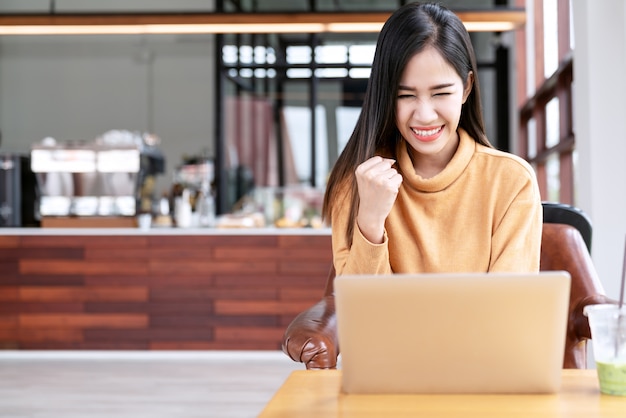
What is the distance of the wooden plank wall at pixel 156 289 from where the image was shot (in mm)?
5312

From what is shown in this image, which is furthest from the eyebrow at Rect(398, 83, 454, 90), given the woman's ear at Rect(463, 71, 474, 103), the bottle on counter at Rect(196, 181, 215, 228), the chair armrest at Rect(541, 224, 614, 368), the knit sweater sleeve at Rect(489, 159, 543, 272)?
the bottle on counter at Rect(196, 181, 215, 228)

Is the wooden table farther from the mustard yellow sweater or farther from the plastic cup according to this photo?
the mustard yellow sweater

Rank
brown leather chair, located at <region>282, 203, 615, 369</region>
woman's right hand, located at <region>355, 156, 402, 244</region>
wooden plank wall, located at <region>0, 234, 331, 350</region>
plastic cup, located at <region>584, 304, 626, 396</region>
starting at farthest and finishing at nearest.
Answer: wooden plank wall, located at <region>0, 234, 331, 350</region> < brown leather chair, located at <region>282, 203, 615, 369</region> < woman's right hand, located at <region>355, 156, 402, 244</region> < plastic cup, located at <region>584, 304, 626, 396</region>

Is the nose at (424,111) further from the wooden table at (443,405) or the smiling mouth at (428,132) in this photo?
the wooden table at (443,405)

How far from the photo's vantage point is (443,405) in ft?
3.39

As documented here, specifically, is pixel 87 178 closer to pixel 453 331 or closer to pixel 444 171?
pixel 444 171

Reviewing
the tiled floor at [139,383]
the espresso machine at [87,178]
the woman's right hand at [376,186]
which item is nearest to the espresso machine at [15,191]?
the espresso machine at [87,178]

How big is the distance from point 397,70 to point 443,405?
791 millimetres

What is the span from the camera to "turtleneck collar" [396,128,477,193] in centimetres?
174

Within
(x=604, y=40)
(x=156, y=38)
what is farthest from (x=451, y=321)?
(x=156, y=38)

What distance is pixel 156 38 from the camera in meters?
10.5

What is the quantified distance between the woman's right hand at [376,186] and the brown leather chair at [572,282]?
1.45 ft

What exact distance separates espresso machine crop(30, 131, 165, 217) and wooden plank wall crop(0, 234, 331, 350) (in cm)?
37

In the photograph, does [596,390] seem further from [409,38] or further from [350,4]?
[350,4]
